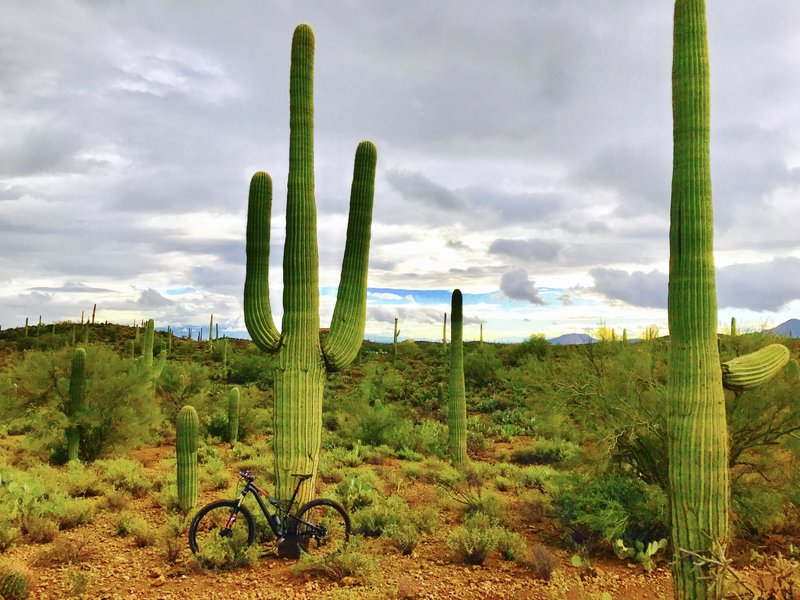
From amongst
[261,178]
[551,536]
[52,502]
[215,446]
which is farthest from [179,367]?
[551,536]

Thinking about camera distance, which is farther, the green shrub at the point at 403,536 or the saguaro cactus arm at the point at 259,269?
the saguaro cactus arm at the point at 259,269

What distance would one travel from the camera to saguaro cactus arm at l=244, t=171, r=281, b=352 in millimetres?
9383

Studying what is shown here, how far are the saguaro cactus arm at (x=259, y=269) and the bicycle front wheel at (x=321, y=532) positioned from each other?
7.97 feet

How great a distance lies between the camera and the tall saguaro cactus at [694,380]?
21.2 feet

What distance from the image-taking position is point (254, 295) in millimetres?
9875

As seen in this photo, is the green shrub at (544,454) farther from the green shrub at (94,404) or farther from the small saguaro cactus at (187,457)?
the green shrub at (94,404)

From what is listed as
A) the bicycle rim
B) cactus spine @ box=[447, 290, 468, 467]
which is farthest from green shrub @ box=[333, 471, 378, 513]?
cactus spine @ box=[447, 290, 468, 467]

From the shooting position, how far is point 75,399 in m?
15.5

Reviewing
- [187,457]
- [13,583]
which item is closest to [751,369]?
[187,457]

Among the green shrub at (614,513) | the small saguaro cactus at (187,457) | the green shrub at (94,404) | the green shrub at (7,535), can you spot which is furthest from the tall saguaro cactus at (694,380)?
the green shrub at (94,404)

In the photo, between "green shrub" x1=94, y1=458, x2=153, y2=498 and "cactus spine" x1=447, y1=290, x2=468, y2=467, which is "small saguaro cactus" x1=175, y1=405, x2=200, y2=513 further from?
"cactus spine" x1=447, y1=290, x2=468, y2=467

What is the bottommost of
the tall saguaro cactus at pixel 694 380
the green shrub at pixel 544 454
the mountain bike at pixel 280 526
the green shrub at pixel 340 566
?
the green shrub at pixel 544 454

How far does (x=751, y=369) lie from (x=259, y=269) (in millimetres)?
7300

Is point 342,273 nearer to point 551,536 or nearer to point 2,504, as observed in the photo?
point 551,536
